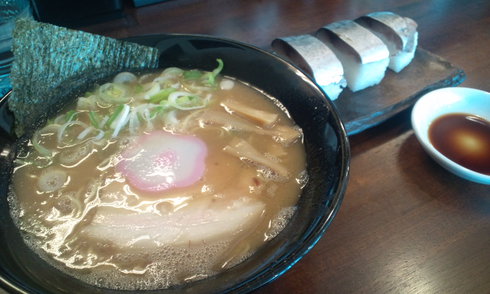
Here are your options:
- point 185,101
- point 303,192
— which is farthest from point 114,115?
point 303,192

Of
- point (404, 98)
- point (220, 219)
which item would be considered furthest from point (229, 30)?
point (220, 219)

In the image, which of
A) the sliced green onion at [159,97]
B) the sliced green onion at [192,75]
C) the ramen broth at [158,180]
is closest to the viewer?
the ramen broth at [158,180]

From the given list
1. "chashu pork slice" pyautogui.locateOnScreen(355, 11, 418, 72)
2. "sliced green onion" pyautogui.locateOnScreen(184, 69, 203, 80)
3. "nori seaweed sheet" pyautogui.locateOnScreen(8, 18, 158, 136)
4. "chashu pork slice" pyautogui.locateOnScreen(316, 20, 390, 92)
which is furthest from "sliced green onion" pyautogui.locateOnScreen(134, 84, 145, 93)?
"chashu pork slice" pyautogui.locateOnScreen(355, 11, 418, 72)

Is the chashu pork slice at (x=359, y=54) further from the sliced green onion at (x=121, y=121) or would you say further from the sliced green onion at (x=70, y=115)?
the sliced green onion at (x=70, y=115)

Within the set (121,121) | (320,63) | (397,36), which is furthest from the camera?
(397,36)

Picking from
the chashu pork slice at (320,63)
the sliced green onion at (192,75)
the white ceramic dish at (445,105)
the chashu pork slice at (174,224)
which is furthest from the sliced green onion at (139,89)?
the white ceramic dish at (445,105)

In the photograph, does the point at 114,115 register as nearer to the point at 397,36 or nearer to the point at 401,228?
the point at 401,228
